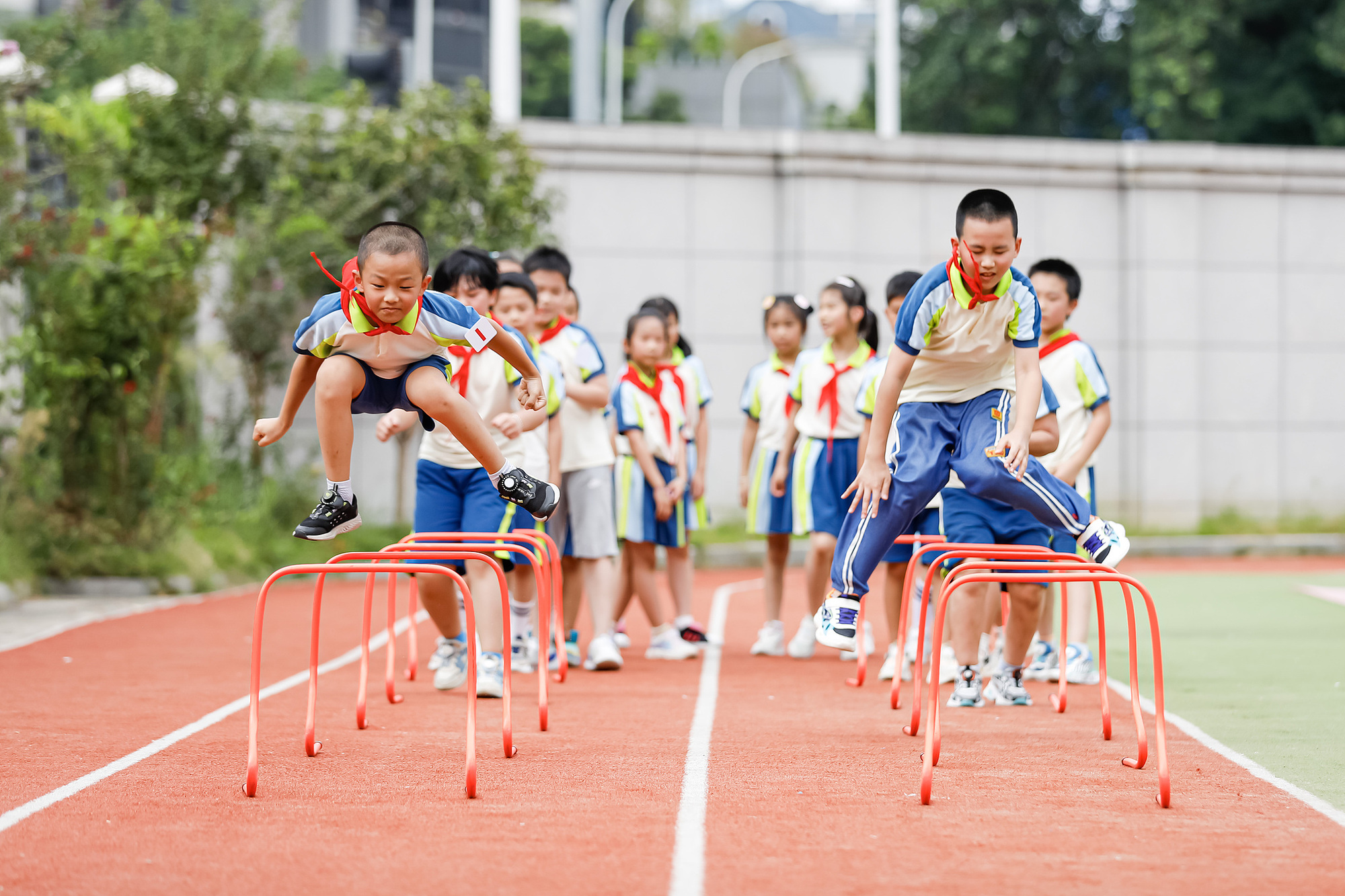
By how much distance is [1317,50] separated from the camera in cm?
2509

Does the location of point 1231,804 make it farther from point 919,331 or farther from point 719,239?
point 719,239

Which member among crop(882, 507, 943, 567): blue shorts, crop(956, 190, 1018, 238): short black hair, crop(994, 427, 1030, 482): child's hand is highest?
crop(956, 190, 1018, 238): short black hair

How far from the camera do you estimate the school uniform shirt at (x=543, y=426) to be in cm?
720

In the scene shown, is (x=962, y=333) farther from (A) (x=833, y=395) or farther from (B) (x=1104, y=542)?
(A) (x=833, y=395)

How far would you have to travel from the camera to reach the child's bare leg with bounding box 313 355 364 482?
15.8 ft

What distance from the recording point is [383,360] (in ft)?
16.0

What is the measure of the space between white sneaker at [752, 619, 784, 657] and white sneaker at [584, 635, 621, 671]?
3.60 feet

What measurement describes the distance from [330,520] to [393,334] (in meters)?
0.69

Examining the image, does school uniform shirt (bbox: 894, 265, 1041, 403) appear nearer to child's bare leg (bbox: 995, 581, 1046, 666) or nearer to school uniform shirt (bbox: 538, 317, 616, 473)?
child's bare leg (bbox: 995, 581, 1046, 666)

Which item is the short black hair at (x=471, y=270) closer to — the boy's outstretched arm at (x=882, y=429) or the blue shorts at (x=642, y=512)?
the blue shorts at (x=642, y=512)

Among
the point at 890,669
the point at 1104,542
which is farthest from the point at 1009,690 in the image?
the point at 1104,542

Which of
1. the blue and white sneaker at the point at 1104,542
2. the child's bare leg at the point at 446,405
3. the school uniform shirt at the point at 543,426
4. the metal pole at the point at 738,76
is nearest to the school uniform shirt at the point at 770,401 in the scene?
the school uniform shirt at the point at 543,426

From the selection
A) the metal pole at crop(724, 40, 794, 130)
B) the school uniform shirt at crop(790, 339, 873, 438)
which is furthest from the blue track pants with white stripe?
the metal pole at crop(724, 40, 794, 130)

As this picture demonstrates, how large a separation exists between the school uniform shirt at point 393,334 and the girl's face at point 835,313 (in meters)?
3.34
